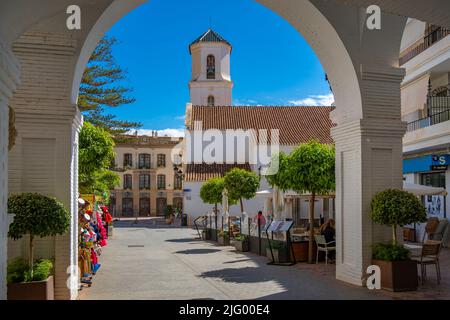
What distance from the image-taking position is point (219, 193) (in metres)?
27.0

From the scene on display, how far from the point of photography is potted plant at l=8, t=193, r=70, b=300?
23.4 ft

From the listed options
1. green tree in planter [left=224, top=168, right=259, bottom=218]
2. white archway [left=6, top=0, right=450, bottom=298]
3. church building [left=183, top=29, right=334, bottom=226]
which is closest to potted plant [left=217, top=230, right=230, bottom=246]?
green tree in planter [left=224, top=168, right=259, bottom=218]

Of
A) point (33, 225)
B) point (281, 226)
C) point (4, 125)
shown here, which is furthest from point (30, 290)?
point (281, 226)

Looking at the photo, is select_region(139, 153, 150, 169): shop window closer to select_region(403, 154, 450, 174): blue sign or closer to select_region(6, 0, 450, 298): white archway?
select_region(403, 154, 450, 174): blue sign

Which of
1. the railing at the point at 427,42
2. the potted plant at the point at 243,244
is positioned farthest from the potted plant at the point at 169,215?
the railing at the point at 427,42

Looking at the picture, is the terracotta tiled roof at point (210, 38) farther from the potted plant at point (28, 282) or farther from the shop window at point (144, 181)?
the potted plant at point (28, 282)

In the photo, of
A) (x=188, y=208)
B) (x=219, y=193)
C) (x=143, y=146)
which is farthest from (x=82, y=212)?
(x=143, y=146)

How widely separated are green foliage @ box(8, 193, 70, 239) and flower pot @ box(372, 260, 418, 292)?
18.9 feet

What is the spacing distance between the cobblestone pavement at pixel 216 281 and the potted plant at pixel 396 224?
0.95 ft

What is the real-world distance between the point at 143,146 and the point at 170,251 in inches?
1875

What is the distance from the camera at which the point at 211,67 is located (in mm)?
48750

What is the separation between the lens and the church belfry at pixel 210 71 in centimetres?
4844
